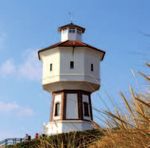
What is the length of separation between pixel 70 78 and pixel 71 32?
5.56 metres

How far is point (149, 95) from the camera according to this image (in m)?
2.14

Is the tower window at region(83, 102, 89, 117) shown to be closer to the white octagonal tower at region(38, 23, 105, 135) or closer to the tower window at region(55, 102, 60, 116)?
the white octagonal tower at region(38, 23, 105, 135)

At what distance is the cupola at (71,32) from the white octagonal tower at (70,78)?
0.62m

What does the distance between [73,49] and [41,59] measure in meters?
3.47

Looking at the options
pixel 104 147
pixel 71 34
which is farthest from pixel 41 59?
pixel 104 147

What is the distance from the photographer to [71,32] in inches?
1581

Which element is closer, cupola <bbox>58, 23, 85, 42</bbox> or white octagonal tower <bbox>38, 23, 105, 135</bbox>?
white octagonal tower <bbox>38, 23, 105, 135</bbox>

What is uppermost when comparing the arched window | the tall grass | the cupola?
the cupola

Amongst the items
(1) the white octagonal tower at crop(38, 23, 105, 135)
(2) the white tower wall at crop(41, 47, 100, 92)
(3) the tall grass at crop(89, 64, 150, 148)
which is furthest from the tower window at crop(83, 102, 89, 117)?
(3) the tall grass at crop(89, 64, 150, 148)

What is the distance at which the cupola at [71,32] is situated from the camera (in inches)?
1561

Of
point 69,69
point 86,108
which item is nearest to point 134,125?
point 69,69

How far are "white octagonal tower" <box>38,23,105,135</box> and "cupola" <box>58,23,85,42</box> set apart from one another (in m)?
0.62

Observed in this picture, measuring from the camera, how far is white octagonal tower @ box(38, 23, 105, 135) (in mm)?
36188

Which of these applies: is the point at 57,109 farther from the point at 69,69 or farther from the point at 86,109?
the point at 69,69
